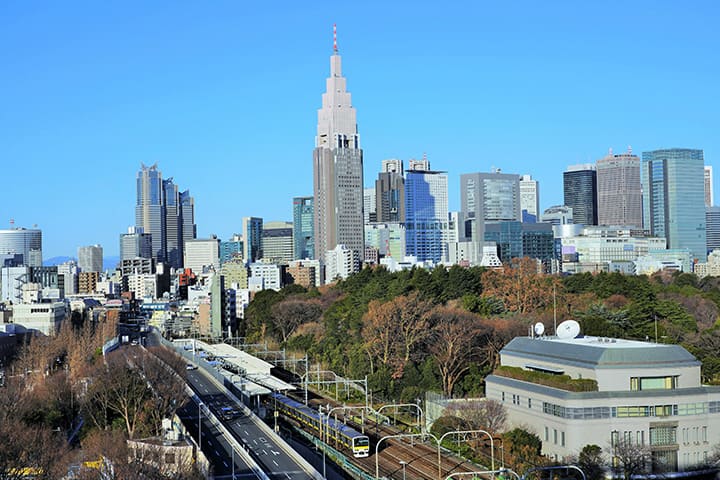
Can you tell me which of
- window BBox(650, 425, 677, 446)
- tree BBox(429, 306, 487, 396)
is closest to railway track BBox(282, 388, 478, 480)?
tree BBox(429, 306, 487, 396)

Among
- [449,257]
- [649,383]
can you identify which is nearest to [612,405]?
[649,383]

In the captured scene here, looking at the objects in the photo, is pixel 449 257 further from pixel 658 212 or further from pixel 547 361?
pixel 547 361

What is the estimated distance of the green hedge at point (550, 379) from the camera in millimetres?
32500

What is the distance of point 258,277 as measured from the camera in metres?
133

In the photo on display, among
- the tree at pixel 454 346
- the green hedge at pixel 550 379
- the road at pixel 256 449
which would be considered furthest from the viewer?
the tree at pixel 454 346

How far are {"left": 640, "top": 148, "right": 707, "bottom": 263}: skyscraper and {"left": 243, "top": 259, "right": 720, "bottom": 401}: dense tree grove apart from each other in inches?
4876

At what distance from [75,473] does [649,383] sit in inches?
766

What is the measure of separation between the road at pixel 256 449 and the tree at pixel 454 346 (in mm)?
9930

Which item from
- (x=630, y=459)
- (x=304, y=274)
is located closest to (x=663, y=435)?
(x=630, y=459)

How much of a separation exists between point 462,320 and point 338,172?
118109mm

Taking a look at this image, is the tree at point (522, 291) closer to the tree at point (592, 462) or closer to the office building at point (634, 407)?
the office building at point (634, 407)

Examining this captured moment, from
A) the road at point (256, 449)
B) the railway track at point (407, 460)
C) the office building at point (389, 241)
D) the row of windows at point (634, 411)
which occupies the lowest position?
the railway track at point (407, 460)

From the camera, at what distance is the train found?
117 feet

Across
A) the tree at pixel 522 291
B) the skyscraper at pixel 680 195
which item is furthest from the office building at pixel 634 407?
the skyscraper at pixel 680 195
